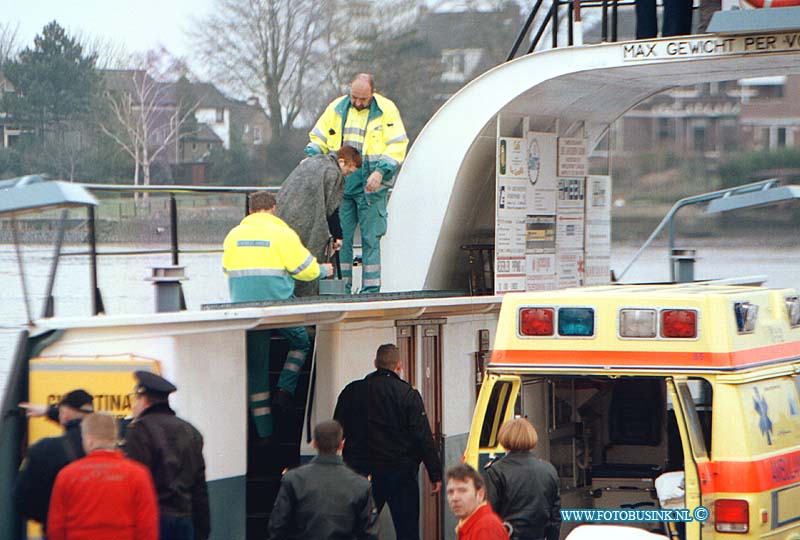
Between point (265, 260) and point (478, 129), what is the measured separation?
2.98 meters

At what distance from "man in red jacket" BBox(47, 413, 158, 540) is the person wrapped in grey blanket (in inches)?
166

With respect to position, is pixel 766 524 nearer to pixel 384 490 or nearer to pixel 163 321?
pixel 384 490

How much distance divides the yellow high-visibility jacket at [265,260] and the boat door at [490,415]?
6.28 feet

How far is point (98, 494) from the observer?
5.32m

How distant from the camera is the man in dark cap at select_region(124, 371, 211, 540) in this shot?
236 inches

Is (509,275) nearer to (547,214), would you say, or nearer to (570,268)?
(547,214)

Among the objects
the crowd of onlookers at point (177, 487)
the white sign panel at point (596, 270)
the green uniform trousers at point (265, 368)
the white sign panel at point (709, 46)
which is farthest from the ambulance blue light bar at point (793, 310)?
the white sign panel at point (596, 270)

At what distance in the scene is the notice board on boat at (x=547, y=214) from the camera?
10938 mm

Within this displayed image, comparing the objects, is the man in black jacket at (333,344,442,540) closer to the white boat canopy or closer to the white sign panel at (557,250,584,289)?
the white boat canopy

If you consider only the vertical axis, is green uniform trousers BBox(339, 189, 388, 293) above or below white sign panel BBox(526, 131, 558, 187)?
below

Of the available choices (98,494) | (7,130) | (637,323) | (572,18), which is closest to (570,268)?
(572,18)

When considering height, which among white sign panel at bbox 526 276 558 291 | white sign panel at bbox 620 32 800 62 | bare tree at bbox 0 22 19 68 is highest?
bare tree at bbox 0 22 19 68

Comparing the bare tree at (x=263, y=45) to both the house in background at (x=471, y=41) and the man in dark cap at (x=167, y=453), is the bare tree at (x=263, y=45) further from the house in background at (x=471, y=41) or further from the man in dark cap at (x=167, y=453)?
the man in dark cap at (x=167, y=453)

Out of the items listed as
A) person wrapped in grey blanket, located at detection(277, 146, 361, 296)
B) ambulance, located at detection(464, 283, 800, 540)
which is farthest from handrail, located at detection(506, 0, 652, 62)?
ambulance, located at detection(464, 283, 800, 540)
